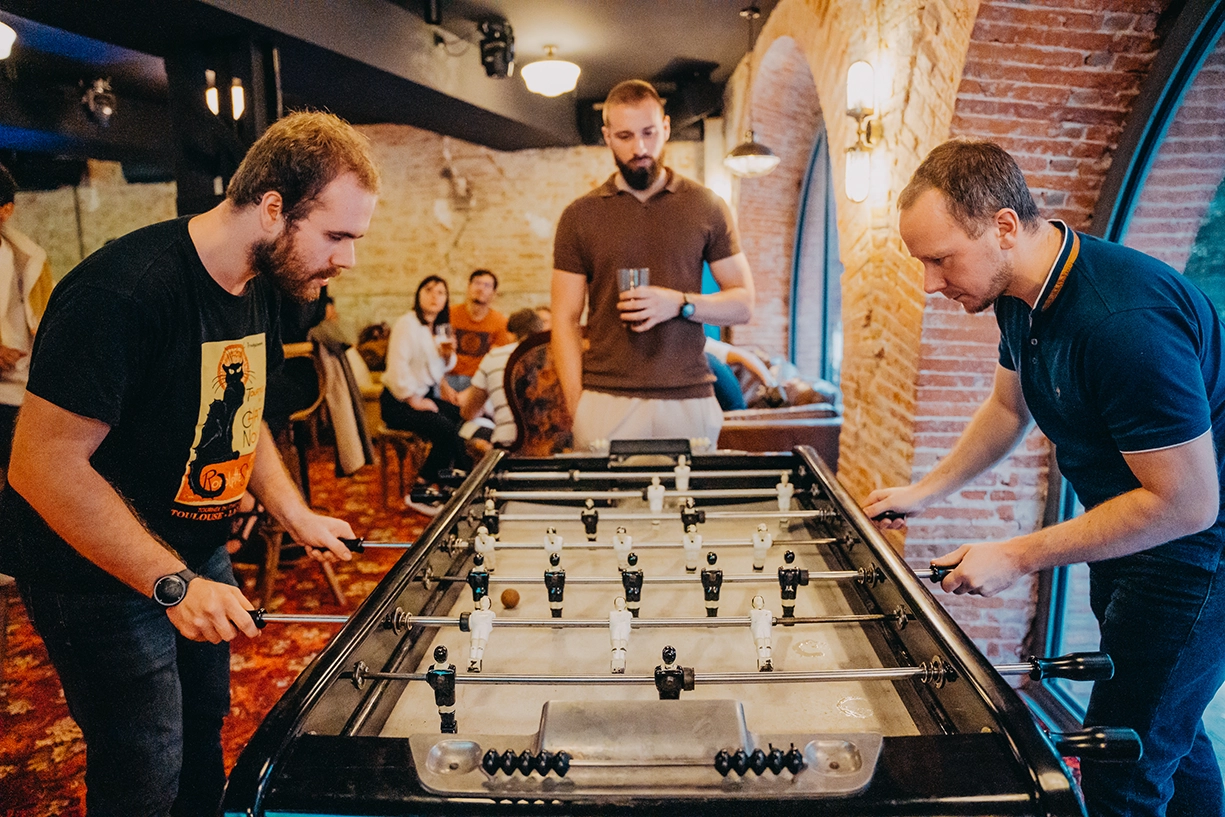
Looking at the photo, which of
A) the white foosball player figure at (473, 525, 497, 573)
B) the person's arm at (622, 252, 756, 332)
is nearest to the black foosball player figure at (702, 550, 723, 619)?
the white foosball player figure at (473, 525, 497, 573)

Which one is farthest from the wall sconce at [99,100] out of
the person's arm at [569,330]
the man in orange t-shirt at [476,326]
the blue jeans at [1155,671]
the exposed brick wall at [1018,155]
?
the blue jeans at [1155,671]

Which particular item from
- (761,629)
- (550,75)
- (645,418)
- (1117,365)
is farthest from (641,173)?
(550,75)

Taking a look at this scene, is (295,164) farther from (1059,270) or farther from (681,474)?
(1059,270)

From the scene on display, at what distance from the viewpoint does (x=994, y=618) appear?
304cm

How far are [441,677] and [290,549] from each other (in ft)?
11.8

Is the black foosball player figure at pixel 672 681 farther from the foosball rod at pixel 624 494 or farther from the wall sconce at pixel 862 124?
the wall sconce at pixel 862 124

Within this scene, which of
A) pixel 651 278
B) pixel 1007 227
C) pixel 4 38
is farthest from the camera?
pixel 4 38

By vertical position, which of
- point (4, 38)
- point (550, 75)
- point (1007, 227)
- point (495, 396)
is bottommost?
point (495, 396)

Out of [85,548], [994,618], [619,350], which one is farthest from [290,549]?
[994,618]

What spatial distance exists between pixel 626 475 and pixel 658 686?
1065 mm

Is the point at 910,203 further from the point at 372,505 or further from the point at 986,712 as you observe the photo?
the point at 372,505

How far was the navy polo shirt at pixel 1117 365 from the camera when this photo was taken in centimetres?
125

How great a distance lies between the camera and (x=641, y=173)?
2.59 m

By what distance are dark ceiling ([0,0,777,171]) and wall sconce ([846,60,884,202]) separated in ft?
7.83
